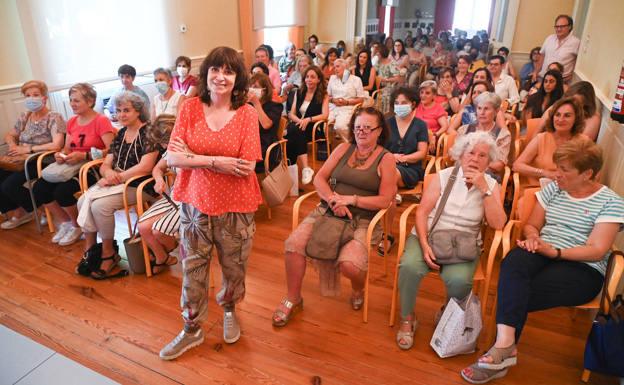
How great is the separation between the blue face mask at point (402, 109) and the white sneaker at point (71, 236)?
2.72 meters

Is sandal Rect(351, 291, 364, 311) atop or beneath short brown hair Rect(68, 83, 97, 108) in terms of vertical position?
beneath

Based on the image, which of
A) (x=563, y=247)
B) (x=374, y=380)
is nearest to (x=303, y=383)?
(x=374, y=380)

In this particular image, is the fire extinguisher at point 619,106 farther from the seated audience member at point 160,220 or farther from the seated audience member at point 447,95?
the seated audience member at point 160,220

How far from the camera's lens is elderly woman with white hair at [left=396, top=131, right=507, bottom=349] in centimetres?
221

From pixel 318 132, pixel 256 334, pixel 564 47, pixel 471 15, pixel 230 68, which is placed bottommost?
pixel 256 334

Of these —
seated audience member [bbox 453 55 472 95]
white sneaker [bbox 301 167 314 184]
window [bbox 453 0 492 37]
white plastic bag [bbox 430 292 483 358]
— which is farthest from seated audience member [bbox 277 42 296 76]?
window [bbox 453 0 492 37]

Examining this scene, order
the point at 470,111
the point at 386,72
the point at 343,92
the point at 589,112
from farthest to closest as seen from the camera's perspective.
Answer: the point at 386,72 → the point at 343,92 → the point at 470,111 → the point at 589,112

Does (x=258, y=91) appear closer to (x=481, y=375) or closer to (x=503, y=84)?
(x=481, y=375)

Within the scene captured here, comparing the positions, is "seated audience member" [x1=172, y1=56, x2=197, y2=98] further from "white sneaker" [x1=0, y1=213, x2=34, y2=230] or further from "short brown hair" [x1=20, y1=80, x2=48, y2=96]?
"white sneaker" [x1=0, y1=213, x2=34, y2=230]

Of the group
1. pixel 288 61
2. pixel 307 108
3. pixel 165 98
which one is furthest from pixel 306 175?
pixel 288 61

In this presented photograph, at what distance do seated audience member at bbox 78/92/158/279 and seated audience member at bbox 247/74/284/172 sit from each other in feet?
3.22

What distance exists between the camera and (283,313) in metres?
2.47

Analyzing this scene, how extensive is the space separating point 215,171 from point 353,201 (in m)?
0.85

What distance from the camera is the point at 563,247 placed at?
2166mm
